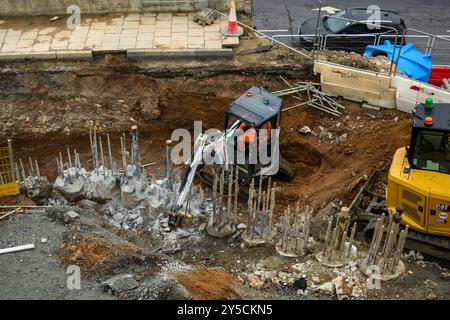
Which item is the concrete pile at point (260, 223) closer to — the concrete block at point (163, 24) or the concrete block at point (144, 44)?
the concrete block at point (144, 44)

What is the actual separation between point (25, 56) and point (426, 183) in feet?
31.8

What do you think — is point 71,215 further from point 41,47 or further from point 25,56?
point 41,47

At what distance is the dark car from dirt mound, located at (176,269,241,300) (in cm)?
843

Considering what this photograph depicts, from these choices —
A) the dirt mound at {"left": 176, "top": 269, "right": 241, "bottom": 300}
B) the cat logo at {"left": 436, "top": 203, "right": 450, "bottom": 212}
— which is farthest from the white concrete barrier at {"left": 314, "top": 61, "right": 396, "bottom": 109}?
the dirt mound at {"left": 176, "top": 269, "right": 241, "bottom": 300}

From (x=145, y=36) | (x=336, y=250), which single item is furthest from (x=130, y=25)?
(x=336, y=250)

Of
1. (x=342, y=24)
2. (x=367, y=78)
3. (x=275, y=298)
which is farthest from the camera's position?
(x=342, y=24)

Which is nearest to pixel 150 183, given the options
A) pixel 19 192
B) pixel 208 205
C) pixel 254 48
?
pixel 208 205

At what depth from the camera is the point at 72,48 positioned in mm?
14305

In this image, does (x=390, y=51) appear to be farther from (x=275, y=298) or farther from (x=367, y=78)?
(x=275, y=298)

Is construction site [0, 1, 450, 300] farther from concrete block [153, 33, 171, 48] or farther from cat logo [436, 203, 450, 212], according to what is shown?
concrete block [153, 33, 171, 48]

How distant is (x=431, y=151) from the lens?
962 centimetres

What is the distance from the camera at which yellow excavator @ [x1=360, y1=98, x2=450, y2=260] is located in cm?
944

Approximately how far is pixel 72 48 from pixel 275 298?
856cm

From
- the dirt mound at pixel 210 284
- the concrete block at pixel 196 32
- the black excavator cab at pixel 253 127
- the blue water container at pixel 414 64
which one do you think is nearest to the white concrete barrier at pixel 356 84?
the blue water container at pixel 414 64
